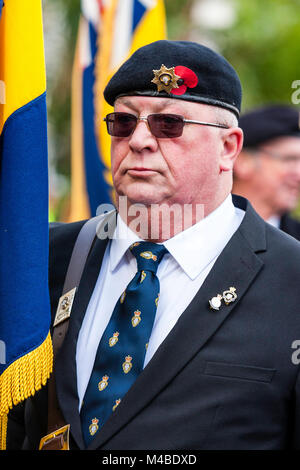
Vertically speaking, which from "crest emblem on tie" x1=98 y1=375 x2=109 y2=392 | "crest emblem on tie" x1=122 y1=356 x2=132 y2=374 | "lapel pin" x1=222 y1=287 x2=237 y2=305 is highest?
"lapel pin" x1=222 y1=287 x2=237 y2=305

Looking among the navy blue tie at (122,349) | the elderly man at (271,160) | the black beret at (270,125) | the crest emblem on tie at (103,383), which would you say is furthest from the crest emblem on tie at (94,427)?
the black beret at (270,125)

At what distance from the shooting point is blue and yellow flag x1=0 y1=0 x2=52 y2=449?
2426 mm

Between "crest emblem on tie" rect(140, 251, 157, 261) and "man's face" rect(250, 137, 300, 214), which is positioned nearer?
"crest emblem on tie" rect(140, 251, 157, 261)

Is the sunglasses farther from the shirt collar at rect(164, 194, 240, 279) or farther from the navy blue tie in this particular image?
the navy blue tie

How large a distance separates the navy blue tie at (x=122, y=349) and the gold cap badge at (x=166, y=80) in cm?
59

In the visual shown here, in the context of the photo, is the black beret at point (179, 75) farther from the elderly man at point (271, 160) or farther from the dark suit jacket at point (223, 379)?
the elderly man at point (271, 160)

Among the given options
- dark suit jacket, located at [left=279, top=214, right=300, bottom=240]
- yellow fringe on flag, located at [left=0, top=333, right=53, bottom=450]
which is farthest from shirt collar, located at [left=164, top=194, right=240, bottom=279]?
dark suit jacket, located at [left=279, top=214, right=300, bottom=240]

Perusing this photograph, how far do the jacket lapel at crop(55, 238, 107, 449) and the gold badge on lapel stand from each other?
0.05 ft

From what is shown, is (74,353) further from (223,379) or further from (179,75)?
(179,75)

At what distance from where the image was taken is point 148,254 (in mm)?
2615

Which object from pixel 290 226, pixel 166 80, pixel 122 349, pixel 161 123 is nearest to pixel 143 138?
pixel 161 123

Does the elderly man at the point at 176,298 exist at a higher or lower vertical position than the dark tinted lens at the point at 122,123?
lower

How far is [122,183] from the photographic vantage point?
8.73ft

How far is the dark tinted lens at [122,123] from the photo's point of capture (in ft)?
8.63
